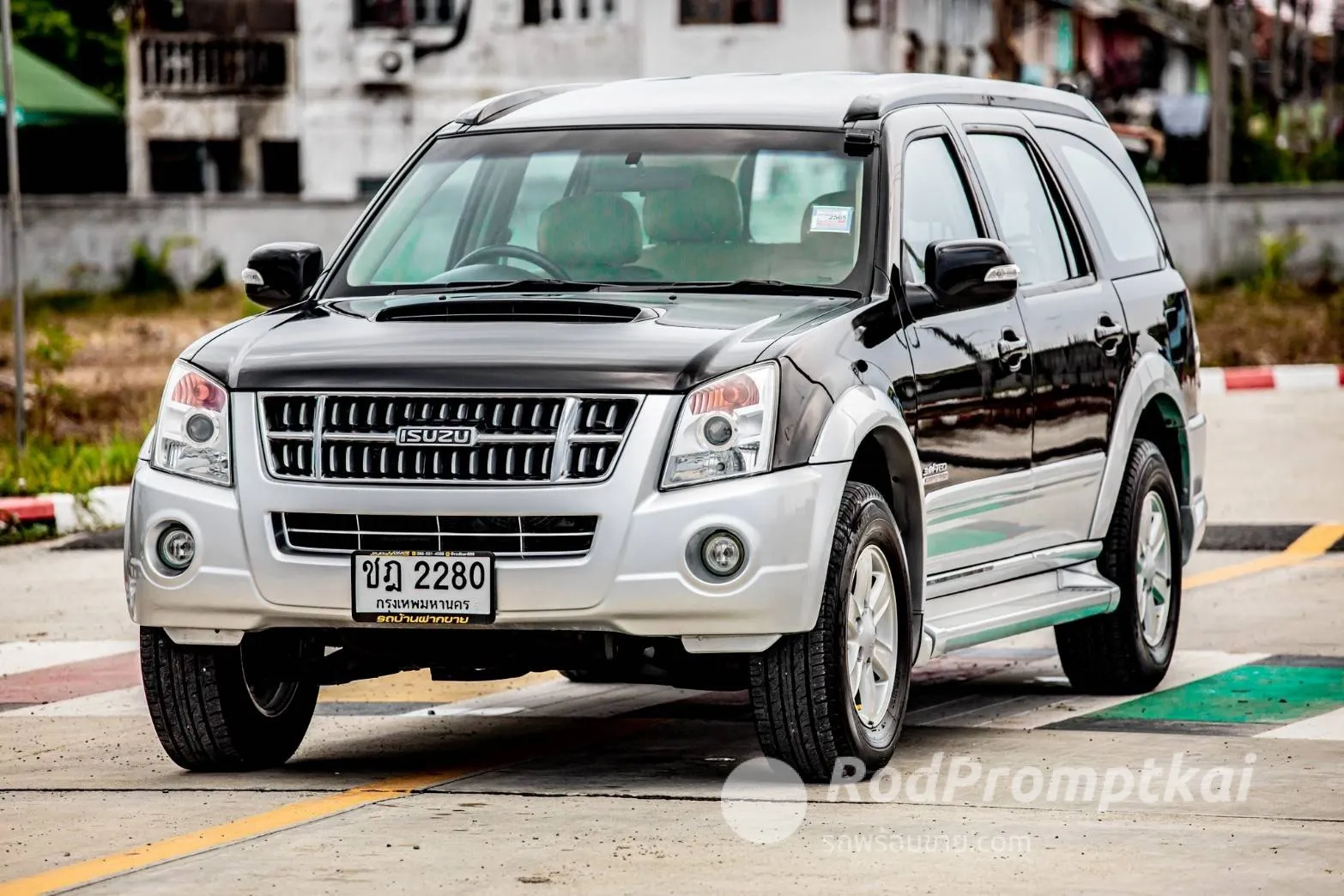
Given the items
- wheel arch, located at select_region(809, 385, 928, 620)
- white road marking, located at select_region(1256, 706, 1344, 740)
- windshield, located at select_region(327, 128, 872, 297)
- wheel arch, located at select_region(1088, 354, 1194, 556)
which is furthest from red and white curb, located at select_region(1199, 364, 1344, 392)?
wheel arch, located at select_region(809, 385, 928, 620)

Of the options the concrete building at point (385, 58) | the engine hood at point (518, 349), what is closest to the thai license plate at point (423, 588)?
the engine hood at point (518, 349)

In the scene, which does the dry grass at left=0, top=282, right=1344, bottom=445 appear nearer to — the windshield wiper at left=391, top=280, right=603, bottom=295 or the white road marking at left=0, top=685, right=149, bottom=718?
the white road marking at left=0, top=685, right=149, bottom=718

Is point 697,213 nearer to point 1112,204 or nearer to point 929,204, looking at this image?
point 929,204

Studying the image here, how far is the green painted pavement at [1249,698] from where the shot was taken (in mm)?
8531

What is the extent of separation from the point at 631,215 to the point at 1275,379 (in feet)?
62.9

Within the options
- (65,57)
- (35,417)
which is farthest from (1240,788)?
(65,57)

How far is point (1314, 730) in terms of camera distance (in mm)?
8125

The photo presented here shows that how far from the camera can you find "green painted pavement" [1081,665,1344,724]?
8531 mm

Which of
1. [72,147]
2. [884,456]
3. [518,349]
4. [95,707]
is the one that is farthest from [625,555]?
[72,147]

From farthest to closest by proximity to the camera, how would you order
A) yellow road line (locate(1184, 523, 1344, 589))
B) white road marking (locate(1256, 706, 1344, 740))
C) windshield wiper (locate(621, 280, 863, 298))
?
yellow road line (locate(1184, 523, 1344, 589))
white road marking (locate(1256, 706, 1344, 740))
windshield wiper (locate(621, 280, 863, 298))

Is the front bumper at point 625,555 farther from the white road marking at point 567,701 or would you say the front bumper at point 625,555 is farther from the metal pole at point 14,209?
the metal pole at point 14,209

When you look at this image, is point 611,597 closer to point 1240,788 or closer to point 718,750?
point 718,750

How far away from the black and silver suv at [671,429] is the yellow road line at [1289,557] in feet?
11.2

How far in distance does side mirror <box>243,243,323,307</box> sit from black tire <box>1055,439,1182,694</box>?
287 cm
